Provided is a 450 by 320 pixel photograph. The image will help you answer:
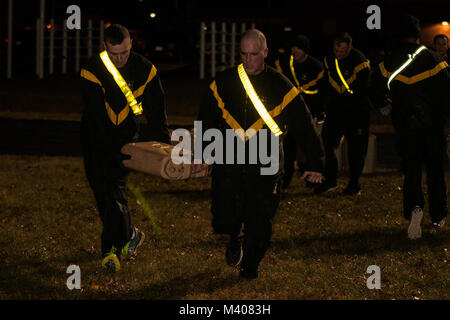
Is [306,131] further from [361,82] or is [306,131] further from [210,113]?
[361,82]

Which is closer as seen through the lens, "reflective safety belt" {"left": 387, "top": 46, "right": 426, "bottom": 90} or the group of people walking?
the group of people walking

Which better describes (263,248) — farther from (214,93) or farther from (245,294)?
(214,93)

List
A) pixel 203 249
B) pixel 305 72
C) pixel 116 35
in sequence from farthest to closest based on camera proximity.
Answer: pixel 305 72 → pixel 203 249 → pixel 116 35

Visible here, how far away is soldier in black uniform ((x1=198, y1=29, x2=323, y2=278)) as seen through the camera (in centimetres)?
643

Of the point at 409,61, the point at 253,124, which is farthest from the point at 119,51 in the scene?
the point at 409,61

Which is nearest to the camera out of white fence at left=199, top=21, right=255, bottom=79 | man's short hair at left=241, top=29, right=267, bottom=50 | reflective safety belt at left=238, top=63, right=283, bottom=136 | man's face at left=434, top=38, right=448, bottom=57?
man's short hair at left=241, top=29, right=267, bottom=50

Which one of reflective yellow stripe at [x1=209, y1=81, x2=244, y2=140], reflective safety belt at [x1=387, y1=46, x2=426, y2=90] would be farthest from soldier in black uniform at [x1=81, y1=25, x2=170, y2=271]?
reflective safety belt at [x1=387, y1=46, x2=426, y2=90]

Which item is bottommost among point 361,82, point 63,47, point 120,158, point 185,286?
point 185,286

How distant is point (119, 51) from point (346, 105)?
5.12 m

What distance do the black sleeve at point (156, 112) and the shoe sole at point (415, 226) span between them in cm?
290

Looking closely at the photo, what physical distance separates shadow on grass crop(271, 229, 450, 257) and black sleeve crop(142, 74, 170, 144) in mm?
1873

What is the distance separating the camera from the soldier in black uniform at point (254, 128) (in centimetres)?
643

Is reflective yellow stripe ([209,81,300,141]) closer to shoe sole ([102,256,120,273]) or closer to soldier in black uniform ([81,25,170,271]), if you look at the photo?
soldier in black uniform ([81,25,170,271])

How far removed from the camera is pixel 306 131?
21.5ft
